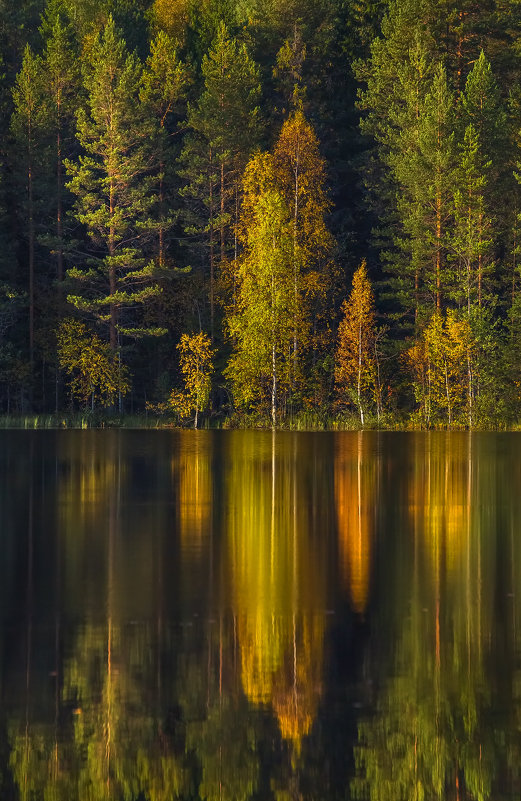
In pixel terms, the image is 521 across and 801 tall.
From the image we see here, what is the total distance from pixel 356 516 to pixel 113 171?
4967 centimetres

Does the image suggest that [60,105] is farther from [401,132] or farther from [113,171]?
[401,132]

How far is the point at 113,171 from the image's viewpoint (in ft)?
243

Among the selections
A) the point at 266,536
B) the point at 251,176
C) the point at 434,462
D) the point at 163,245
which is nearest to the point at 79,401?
the point at 163,245

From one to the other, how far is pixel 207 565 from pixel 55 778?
1039cm

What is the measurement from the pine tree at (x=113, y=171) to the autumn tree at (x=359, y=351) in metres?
10.6

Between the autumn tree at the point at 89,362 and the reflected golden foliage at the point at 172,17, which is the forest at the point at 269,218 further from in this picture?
the reflected golden foliage at the point at 172,17

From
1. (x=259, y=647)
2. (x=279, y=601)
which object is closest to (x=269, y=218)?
(x=279, y=601)

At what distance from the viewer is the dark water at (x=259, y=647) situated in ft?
34.3

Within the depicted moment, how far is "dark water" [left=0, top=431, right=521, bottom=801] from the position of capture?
10.5 metres

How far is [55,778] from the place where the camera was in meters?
10.2

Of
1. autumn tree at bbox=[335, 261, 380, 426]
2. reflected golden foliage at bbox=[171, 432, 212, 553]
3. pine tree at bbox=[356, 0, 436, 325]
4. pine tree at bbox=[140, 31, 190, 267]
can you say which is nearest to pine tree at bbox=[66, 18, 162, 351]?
pine tree at bbox=[140, 31, 190, 267]

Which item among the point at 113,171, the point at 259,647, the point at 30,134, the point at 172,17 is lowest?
the point at 259,647

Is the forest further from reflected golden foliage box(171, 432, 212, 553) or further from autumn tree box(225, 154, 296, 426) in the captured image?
reflected golden foliage box(171, 432, 212, 553)

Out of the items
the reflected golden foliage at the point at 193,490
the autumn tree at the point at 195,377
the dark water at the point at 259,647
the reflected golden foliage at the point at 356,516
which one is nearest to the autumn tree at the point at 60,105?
the autumn tree at the point at 195,377
